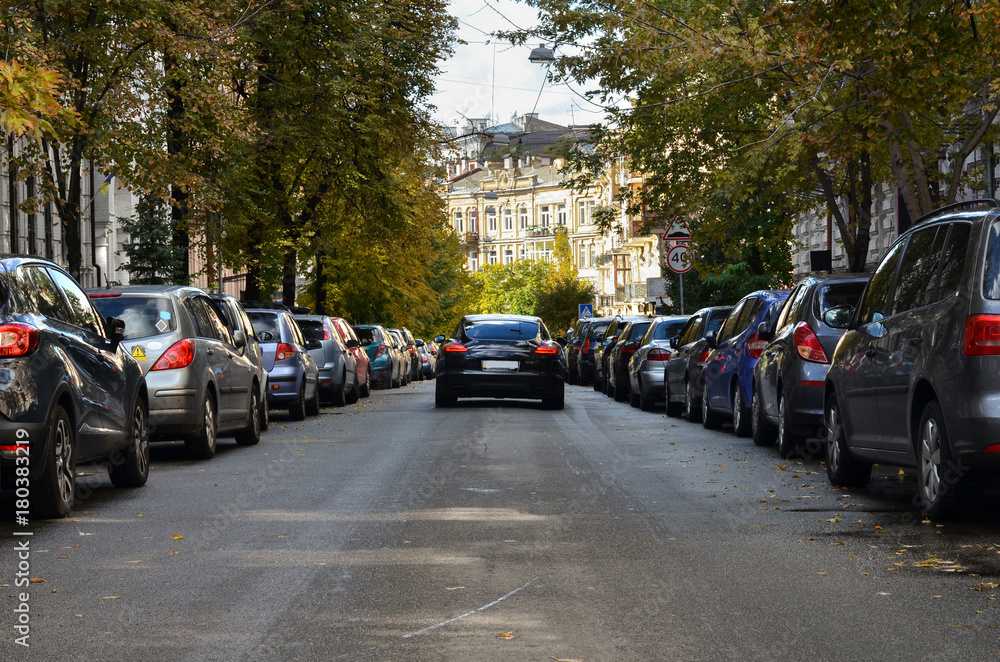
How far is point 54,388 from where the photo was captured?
952cm

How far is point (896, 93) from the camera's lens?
53.0ft

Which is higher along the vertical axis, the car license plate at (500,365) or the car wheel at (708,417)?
the car license plate at (500,365)

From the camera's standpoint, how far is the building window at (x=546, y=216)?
136 metres

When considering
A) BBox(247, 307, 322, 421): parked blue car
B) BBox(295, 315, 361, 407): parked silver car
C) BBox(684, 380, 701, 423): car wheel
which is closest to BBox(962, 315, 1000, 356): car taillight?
BBox(684, 380, 701, 423): car wheel

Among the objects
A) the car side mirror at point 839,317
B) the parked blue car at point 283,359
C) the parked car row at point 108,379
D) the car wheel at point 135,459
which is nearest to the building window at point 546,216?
the parked blue car at point 283,359

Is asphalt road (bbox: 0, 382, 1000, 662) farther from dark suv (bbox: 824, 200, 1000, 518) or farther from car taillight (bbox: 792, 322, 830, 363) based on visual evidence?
car taillight (bbox: 792, 322, 830, 363)

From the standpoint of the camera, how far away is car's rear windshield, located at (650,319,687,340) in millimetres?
24922

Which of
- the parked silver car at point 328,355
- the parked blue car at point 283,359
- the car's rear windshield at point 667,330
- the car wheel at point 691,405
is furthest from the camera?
the parked silver car at point 328,355

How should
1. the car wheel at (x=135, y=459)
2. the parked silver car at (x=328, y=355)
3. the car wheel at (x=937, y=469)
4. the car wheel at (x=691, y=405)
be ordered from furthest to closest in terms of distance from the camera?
the parked silver car at (x=328, y=355) < the car wheel at (x=691, y=405) < the car wheel at (x=135, y=459) < the car wheel at (x=937, y=469)

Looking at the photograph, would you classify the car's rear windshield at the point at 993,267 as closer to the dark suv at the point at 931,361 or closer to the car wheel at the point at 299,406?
the dark suv at the point at 931,361

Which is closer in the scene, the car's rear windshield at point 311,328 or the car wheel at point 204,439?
the car wheel at point 204,439

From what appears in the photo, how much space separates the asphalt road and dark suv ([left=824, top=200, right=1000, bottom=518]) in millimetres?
409

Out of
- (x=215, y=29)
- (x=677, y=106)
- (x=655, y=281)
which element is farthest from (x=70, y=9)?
(x=655, y=281)

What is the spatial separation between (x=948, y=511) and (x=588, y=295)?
94.3 meters
